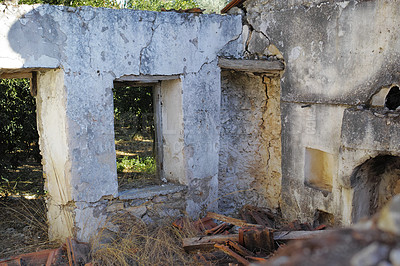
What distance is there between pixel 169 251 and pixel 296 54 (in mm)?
3066

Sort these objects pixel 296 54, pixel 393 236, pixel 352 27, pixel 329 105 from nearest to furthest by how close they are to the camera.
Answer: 1. pixel 393 236
2. pixel 352 27
3. pixel 329 105
4. pixel 296 54

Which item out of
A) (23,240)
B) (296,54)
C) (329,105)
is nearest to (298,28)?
(296,54)

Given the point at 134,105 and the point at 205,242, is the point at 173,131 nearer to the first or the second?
the point at 205,242

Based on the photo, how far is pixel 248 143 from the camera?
6.40m

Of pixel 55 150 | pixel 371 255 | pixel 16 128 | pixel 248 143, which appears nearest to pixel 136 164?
pixel 16 128

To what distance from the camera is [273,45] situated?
548 centimetres

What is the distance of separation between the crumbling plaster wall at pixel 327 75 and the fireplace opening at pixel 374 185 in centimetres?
18

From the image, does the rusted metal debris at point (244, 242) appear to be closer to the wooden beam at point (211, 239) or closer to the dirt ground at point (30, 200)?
the wooden beam at point (211, 239)

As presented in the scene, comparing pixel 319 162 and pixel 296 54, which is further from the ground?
pixel 296 54

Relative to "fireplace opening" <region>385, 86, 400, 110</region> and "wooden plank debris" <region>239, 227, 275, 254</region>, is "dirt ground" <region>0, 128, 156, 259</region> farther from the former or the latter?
"fireplace opening" <region>385, 86, 400, 110</region>

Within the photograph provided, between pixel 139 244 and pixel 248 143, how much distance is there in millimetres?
2540

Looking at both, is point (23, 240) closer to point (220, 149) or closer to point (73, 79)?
point (73, 79)

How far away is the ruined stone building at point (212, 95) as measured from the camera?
14.2 ft

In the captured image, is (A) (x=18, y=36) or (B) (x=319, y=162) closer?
(A) (x=18, y=36)
